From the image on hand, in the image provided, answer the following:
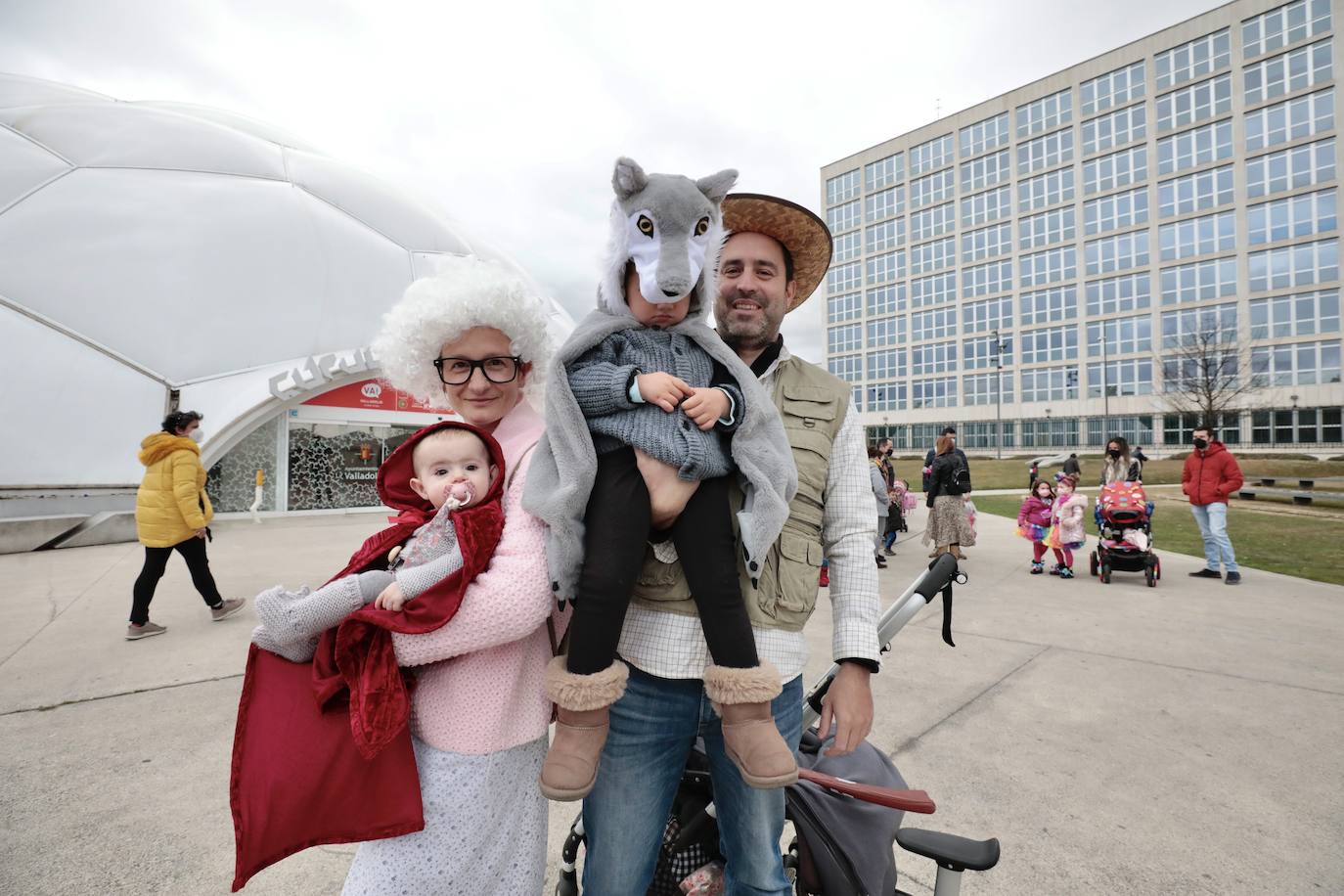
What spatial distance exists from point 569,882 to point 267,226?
16.7 metres

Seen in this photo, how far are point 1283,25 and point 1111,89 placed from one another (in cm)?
885

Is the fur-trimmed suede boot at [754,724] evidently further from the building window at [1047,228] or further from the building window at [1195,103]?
the building window at [1195,103]

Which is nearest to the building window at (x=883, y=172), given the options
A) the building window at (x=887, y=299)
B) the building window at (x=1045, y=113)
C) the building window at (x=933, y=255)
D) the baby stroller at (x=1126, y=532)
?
the building window at (x=933, y=255)

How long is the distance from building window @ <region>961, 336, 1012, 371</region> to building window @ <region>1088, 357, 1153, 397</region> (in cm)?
572

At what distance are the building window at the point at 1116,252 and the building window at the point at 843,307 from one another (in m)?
18.3

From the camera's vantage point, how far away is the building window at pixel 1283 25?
36031mm

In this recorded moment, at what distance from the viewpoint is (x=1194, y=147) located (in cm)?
4006

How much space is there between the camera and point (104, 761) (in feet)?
9.09

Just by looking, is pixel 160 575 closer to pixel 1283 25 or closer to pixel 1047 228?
pixel 1047 228

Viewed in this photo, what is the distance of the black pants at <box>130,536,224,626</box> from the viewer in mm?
4609

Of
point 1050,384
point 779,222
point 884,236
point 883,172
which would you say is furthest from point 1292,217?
point 779,222

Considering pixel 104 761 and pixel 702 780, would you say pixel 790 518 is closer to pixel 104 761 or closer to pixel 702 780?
pixel 702 780

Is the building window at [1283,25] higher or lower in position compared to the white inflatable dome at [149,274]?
higher

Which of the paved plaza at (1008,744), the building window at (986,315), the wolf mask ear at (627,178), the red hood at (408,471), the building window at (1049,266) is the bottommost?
the paved plaza at (1008,744)
